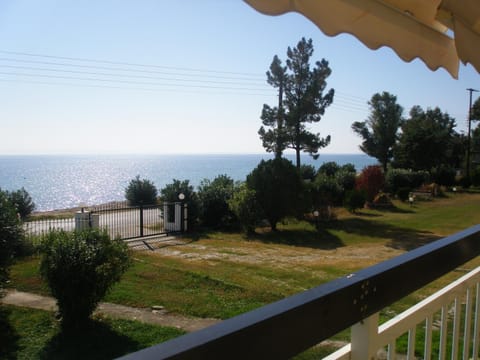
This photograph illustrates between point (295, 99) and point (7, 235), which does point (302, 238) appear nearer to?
point (7, 235)

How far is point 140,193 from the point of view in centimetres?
2038

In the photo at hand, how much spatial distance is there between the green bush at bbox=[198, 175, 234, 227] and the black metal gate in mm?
1566

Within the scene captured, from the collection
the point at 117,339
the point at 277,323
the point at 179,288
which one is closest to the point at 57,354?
the point at 117,339

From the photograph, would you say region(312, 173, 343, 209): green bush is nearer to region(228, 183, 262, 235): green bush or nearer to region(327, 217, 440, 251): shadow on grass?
region(327, 217, 440, 251): shadow on grass

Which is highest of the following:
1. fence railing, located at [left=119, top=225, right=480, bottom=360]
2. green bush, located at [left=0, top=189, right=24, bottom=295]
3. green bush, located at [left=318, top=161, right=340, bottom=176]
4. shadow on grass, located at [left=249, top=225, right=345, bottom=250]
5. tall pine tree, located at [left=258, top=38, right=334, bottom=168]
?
tall pine tree, located at [left=258, top=38, right=334, bottom=168]

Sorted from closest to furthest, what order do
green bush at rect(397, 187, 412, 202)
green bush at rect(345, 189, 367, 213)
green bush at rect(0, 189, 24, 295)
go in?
green bush at rect(0, 189, 24, 295) < green bush at rect(345, 189, 367, 213) < green bush at rect(397, 187, 412, 202)

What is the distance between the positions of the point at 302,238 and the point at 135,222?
6.55 meters

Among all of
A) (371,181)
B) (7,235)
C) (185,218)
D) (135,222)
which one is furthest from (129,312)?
(371,181)

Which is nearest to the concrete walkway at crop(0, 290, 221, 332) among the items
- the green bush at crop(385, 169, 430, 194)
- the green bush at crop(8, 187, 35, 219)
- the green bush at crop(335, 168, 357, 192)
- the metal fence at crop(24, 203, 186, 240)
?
the metal fence at crop(24, 203, 186, 240)

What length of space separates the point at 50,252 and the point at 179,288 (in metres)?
2.33

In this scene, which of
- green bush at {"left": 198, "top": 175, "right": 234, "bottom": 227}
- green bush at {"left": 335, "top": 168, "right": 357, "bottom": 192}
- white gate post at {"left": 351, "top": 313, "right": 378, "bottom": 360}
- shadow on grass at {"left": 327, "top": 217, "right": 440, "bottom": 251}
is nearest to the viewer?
white gate post at {"left": 351, "top": 313, "right": 378, "bottom": 360}

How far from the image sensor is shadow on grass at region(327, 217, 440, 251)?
1283 centimetres

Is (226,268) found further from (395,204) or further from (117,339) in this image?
(395,204)

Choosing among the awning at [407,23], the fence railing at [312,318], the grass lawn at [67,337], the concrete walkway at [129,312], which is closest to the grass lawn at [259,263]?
the concrete walkway at [129,312]
